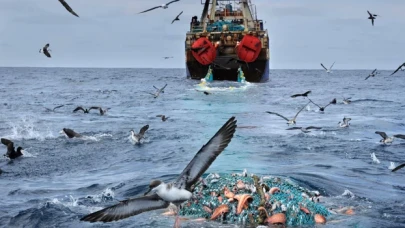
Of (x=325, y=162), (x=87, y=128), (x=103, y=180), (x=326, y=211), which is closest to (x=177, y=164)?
(x=103, y=180)

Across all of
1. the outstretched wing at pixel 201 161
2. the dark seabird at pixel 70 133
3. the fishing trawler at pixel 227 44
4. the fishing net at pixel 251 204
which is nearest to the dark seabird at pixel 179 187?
the outstretched wing at pixel 201 161

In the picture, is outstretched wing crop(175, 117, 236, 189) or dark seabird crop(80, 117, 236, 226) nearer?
dark seabird crop(80, 117, 236, 226)

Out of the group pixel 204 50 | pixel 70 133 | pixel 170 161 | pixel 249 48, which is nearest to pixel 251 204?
pixel 170 161

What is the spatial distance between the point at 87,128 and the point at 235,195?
1922 cm

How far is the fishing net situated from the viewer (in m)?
10.4

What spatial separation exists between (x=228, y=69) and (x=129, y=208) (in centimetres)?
5274

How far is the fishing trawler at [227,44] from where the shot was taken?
56906mm

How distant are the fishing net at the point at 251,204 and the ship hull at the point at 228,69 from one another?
158 feet

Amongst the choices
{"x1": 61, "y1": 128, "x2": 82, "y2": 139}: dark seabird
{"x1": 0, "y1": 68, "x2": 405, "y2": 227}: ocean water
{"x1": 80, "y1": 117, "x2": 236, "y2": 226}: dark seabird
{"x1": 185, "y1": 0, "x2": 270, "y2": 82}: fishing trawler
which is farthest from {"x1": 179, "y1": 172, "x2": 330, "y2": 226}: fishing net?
{"x1": 185, "y1": 0, "x2": 270, "y2": 82}: fishing trawler

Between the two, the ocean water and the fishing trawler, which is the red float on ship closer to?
the fishing trawler

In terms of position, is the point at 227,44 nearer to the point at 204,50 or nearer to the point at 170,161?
the point at 204,50

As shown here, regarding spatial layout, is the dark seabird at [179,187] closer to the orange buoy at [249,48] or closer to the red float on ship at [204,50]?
the orange buoy at [249,48]

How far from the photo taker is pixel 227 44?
2329 inches

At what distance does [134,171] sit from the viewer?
17.2 m
